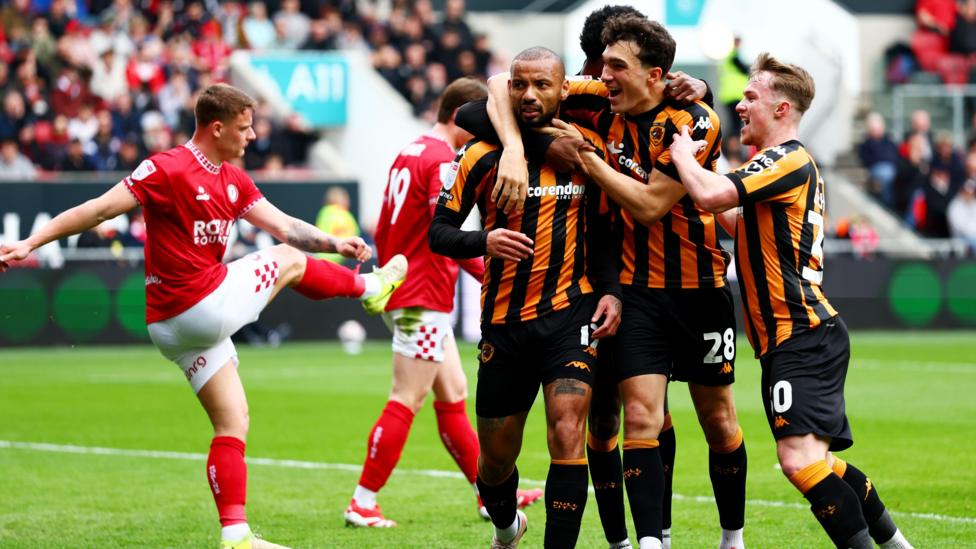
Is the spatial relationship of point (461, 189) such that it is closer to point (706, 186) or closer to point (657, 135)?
point (657, 135)

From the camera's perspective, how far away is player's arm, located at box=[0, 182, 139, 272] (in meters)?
6.81

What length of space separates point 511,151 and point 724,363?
1453 millimetres

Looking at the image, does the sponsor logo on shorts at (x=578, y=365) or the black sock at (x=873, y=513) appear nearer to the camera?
the sponsor logo on shorts at (x=578, y=365)

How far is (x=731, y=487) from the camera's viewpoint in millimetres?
7102

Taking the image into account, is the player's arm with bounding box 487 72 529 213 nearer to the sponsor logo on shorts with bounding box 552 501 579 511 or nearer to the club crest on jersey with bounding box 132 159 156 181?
the sponsor logo on shorts with bounding box 552 501 579 511

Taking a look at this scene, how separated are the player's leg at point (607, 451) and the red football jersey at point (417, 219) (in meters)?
1.80

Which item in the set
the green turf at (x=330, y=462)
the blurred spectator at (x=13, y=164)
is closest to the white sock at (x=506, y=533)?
the green turf at (x=330, y=462)

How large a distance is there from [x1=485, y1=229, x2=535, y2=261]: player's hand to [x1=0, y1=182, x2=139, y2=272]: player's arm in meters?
1.82

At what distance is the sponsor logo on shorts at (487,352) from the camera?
6641mm

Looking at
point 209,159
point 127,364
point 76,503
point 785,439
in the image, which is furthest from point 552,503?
point 127,364

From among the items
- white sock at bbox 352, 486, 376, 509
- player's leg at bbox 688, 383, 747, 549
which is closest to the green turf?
white sock at bbox 352, 486, 376, 509

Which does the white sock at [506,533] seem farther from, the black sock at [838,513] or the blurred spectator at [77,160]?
the blurred spectator at [77,160]

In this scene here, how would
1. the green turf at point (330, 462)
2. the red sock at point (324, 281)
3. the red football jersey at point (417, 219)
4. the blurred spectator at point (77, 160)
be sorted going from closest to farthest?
1. the red sock at point (324, 281)
2. the green turf at point (330, 462)
3. the red football jersey at point (417, 219)
4. the blurred spectator at point (77, 160)

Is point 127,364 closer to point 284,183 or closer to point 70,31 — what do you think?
point 284,183
